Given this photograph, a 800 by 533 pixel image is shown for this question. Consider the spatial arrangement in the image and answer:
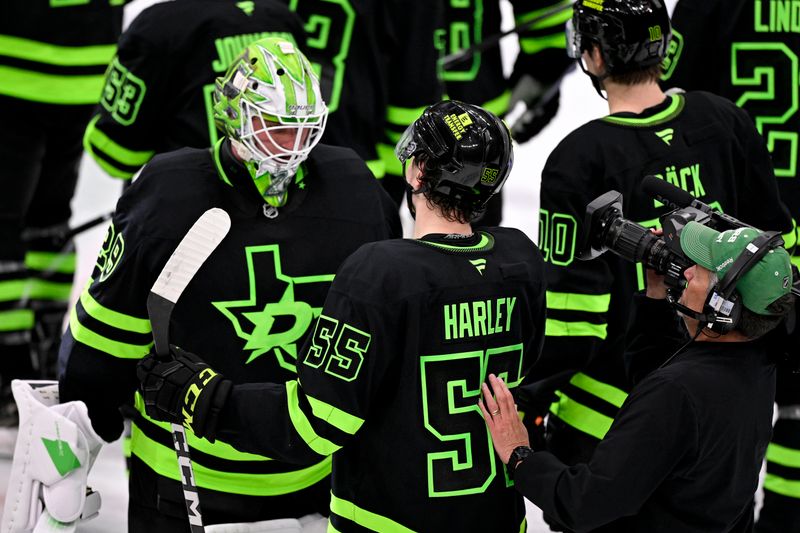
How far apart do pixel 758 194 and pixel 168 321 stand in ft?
4.38

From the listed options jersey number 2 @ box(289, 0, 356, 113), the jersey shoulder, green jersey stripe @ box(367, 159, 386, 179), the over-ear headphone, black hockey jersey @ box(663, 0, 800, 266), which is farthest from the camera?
green jersey stripe @ box(367, 159, 386, 179)

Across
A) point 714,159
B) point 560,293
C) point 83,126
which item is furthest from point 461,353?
point 83,126

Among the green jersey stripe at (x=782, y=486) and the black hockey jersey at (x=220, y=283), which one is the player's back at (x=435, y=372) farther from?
the green jersey stripe at (x=782, y=486)

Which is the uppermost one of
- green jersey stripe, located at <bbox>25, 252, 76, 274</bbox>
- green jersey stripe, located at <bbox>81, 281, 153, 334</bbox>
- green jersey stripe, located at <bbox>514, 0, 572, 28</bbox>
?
green jersey stripe, located at <bbox>514, 0, 572, 28</bbox>

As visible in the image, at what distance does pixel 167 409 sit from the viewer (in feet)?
7.00

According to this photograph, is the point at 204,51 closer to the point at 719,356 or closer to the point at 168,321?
the point at 168,321

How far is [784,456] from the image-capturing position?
10.9 ft

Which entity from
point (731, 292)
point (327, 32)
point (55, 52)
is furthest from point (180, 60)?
point (731, 292)

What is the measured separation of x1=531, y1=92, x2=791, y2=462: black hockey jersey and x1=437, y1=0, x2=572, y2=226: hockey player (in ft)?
4.90

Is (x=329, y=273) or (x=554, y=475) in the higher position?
(x=329, y=273)

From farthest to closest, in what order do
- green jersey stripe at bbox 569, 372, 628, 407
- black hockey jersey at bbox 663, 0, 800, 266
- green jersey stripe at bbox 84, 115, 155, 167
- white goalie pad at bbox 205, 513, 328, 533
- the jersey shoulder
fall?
green jersey stripe at bbox 84, 115, 155, 167, black hockey jersey at bbox 663, 0, 800, 266, green jersey stripe at bbox 569, 372, 628, 407, white goalie pad at bbox 205, 513, 328, 533, the jersey shoulder

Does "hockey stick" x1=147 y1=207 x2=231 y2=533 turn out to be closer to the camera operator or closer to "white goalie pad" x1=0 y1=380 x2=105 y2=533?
"white goalie pad" x1=0 y1=380 x2=105 y2=533

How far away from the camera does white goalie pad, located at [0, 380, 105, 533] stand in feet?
7.68

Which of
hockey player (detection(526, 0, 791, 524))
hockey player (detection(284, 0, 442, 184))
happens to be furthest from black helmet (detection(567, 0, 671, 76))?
hockey player (detection(284, 0, 442, 184))
